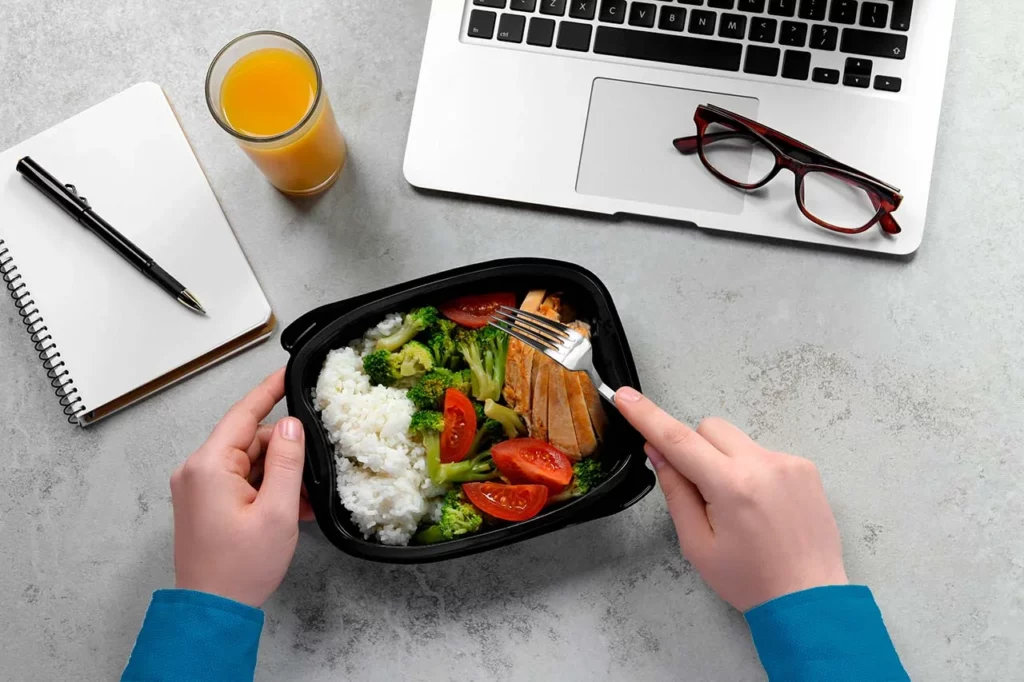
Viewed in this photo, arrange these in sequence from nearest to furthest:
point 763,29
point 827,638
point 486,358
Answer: point 827,638 < point 486,358 < point 763,29

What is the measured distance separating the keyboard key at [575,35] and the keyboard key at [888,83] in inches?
16.1

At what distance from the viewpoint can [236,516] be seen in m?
1.00

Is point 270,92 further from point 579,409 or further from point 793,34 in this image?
point 793,34

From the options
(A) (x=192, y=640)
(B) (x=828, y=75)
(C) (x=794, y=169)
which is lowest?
(A) (x=192, y=640)

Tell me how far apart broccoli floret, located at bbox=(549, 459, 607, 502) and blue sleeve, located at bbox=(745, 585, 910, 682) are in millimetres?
250

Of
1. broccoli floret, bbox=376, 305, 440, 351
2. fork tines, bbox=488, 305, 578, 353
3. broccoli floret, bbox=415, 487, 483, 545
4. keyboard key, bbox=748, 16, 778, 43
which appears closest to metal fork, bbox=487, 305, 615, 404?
fork tines, bbox=488, 305, 578, 353

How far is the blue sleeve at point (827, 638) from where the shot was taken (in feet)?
3.16

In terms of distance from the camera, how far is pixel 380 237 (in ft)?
4.10

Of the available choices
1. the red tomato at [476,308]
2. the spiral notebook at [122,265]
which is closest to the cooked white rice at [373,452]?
the red tomato at [476,308]

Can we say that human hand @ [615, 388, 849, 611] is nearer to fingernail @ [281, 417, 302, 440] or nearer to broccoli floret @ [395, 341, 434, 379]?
broccoli floret @ [395, 341, 434, 379]

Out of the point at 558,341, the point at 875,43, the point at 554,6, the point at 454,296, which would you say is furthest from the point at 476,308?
the point at 875,43

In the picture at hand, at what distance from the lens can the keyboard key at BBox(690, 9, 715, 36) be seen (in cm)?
118

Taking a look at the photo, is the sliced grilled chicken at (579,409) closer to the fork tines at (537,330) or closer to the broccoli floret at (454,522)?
the fork tines at (537,330)

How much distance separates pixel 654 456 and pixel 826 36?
0.64 metres
